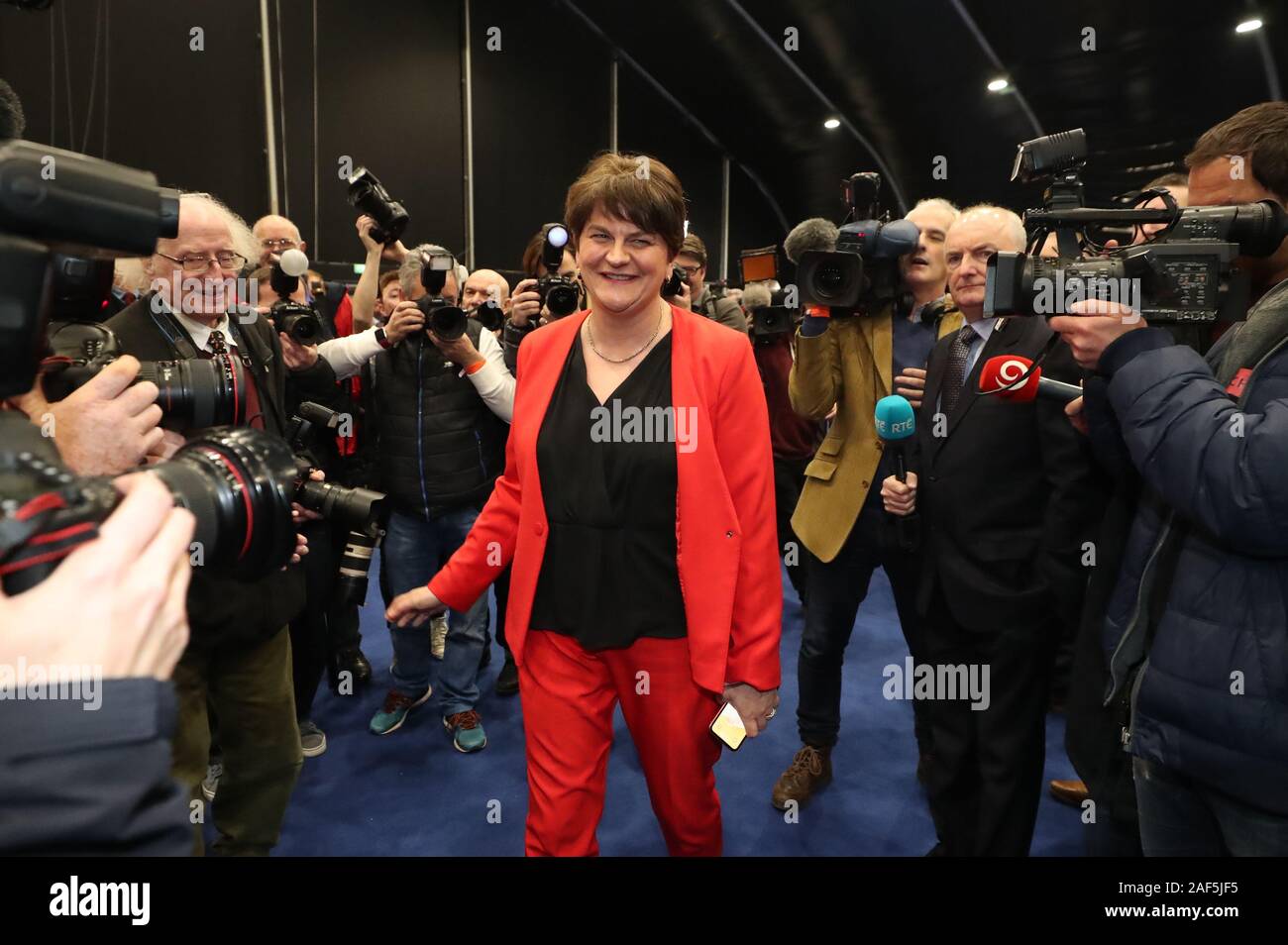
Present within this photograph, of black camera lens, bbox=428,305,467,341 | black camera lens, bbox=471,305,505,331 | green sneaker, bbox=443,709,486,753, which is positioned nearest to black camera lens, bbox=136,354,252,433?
black camera lens, bbox=428,305,467,341

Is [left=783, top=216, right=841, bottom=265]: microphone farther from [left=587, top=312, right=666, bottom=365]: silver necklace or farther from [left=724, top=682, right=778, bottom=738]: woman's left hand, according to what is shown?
[left=724, top=682, right=778, bottom=738]: woman's left hand

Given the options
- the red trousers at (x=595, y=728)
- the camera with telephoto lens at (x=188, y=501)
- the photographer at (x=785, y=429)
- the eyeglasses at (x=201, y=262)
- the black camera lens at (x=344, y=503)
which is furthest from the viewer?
Result: the photographer at (x=785, y=429)

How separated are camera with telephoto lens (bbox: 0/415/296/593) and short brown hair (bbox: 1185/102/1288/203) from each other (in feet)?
4.58

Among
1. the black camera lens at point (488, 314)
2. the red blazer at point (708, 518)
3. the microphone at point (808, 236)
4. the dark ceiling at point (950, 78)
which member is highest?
the dark ceiling at point (950, 78)

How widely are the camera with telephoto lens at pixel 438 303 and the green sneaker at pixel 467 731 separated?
4.23 feet

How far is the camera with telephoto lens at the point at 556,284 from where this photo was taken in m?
2.49

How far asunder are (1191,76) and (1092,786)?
5618mm

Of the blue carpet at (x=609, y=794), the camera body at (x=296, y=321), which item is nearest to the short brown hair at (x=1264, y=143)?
the blue carpet at (x=609, y=794)

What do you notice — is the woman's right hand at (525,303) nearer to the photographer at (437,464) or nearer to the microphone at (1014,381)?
the photographer at (437,464)

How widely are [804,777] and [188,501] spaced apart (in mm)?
2036

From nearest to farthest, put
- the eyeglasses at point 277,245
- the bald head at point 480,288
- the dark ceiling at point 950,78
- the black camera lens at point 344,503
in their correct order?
the black camera lens at point 344,503, the eyeglasses at point 277,245, the bald head at point 480,288, the dark ceiling at point 950,78
